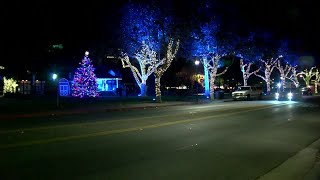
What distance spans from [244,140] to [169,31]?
29.2 m

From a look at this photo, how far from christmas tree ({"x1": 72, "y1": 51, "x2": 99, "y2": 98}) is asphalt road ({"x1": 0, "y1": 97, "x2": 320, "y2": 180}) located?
35415mm

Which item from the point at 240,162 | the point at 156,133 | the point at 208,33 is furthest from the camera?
the point at 208,33

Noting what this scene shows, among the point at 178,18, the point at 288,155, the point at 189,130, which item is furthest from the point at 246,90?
the point at 288,155

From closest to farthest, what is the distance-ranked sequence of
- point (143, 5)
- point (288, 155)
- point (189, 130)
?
1. point (288, 155)
2. point (189, 130)
3. point (143, 5)

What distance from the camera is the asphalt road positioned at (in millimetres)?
9727

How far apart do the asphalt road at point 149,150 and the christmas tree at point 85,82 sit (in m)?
35.4

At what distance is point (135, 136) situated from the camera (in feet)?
51.5

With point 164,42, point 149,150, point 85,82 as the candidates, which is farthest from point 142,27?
point 149,150

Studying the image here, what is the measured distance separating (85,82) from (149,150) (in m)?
42.7

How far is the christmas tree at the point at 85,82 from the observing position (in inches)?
2138

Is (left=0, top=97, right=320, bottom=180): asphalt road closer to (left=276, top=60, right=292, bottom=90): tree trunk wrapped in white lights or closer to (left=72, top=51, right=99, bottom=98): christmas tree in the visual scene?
(left=72, top=51, right=99, bottom=98): christmas tree

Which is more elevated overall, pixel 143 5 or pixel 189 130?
pixel 143 5

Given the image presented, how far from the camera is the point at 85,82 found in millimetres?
54344

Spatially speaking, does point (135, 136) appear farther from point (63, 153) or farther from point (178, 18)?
point (178, 18)
